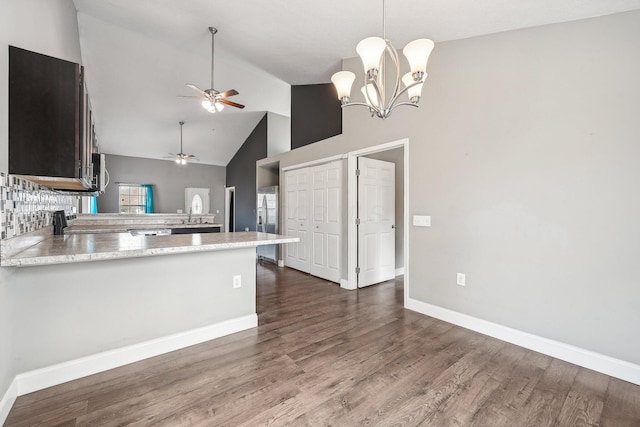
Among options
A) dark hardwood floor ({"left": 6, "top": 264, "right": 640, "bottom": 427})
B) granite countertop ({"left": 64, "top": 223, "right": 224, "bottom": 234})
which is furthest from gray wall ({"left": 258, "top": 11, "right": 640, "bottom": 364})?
granite countertop ({"left": 64, "top": 223, "right": 224, "bottom": 234})

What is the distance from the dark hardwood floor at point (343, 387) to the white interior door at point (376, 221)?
5.16 ft

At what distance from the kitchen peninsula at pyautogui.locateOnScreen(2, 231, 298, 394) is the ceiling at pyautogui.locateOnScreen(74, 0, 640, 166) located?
244 cm

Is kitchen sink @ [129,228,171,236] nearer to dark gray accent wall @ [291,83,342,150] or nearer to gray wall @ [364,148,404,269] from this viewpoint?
dark gray accent wall @ [291,83,342,150]

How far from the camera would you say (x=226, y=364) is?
2078 mm

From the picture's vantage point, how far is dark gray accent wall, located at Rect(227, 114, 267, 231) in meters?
7.58

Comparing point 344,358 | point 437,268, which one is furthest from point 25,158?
point 437,268

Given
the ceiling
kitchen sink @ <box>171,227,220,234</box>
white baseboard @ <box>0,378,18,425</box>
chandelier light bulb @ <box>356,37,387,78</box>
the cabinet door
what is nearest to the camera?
white baseboard @ <box>0,378,18,425</box>

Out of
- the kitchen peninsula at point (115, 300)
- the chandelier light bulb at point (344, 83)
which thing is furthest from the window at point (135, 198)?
the chandelier light bulb at point (344, 83)

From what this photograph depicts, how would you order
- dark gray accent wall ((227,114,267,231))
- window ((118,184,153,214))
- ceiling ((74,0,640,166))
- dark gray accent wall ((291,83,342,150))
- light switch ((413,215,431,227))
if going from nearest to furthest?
ceiling ((74,0,640,166))
light switch ((413,215,431,227))
dark gray accent wall ((291,83,342,150))
dark gray accent wall ((227,114,267,231))
window ((118,184,153,214))

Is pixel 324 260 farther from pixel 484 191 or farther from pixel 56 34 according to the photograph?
pixel 56 34

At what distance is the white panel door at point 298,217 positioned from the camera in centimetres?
493

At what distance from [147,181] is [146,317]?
8.09m

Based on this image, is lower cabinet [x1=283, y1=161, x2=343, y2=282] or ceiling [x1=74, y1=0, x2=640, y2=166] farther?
lower cabinet [x1=283, y1=161, x2=343, y2=282]

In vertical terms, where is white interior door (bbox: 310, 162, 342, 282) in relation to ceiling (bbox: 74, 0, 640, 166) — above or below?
below
